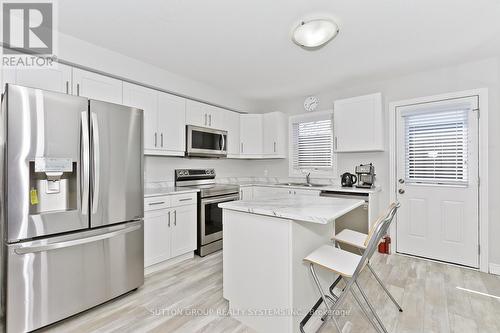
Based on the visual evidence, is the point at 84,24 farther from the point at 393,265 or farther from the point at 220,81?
the point at 393,265

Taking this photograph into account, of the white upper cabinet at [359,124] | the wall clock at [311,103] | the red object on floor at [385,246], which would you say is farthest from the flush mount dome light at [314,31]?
the red object on floor at [385,246]

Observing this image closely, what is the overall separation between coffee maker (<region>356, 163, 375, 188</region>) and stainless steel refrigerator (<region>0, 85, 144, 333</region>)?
9.54 ft

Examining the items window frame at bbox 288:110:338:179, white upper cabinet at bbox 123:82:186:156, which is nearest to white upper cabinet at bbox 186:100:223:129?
white upper cabinet at bbox 123:82:186:156

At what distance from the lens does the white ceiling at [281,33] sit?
71.7 inches

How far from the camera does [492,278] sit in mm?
2547

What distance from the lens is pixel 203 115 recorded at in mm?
3633

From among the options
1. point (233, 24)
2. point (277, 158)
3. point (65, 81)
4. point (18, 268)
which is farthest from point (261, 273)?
point (277, 158)

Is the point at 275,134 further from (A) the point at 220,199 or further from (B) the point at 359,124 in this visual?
(A) the point at 220,199

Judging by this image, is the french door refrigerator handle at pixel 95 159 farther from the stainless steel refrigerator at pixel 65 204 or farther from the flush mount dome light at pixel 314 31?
the flush mount dome light at pixel 314 31

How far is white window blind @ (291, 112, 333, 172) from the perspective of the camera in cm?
400

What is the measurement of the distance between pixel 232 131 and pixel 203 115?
0.69 meters

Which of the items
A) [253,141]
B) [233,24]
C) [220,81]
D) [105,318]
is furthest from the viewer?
[253,141]

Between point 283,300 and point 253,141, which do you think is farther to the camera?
point 253,141

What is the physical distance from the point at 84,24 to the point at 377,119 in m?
3.53
